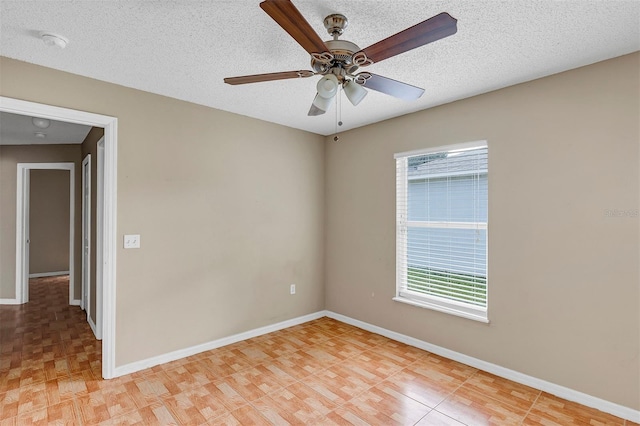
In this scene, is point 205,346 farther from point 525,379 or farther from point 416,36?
point 416,36

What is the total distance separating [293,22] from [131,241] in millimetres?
2353

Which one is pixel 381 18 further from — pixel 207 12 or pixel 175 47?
pixel 175 47

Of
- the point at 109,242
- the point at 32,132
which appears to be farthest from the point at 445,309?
the point at 32,132

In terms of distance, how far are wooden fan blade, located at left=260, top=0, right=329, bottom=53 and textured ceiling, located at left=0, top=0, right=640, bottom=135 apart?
312 mm

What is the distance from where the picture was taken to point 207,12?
1.72 m

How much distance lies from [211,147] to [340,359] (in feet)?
8.13

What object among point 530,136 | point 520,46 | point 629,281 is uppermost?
point 520,46

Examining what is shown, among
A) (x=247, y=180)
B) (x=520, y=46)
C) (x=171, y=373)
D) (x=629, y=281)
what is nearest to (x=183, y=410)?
(x=171, y=373)

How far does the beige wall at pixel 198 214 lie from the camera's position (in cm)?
272

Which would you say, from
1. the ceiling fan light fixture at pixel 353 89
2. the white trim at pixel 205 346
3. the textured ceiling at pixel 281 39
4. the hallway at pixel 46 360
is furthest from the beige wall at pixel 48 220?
the ceiling fan light fixture at pixel 353 89

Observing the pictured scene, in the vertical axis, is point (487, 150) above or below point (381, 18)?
below

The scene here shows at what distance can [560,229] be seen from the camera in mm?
2416

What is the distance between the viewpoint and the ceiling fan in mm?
1280

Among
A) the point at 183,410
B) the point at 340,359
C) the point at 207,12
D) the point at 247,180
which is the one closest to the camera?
the point at 207,12
